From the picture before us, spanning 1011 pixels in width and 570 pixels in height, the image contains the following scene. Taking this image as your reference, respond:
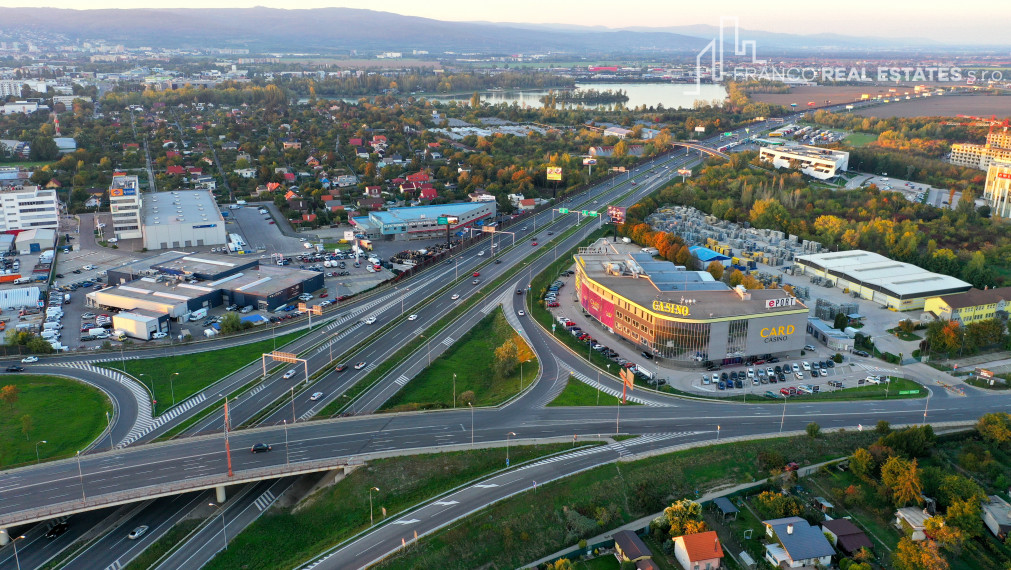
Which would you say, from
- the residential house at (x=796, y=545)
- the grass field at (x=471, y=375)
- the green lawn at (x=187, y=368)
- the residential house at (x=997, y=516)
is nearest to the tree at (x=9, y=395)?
the green lawn at (x=187, y=368)

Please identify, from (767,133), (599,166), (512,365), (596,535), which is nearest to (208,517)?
(596,535)

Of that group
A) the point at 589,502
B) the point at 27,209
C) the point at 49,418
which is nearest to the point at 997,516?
the point at 589,502

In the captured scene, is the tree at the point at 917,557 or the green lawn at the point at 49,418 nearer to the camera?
the tree at the point at 917,557

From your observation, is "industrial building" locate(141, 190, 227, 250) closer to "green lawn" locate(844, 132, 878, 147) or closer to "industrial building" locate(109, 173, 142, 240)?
"industrial building" locate(109, 173, 142, 240)

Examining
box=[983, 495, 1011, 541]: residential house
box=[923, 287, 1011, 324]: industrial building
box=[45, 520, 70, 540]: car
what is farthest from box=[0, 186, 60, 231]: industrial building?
box=[983, 495, 1011, 541]: residential house

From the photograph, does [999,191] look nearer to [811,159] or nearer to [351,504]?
[811,159]

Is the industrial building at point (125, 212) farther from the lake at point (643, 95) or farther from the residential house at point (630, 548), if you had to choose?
the lake at point (643, 95)

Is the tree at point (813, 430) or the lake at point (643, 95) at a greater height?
the lake at point (643, 95)

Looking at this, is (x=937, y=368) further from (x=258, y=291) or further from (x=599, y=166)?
(x=599, y=166)
